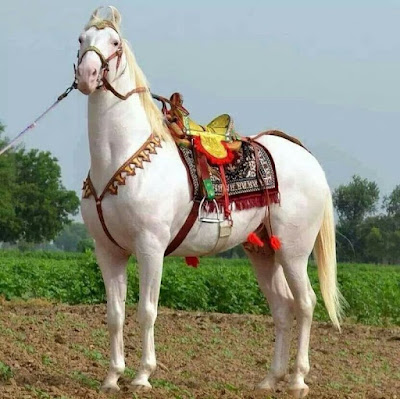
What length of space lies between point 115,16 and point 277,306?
246cm

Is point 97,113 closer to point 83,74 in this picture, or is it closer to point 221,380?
point 83,74

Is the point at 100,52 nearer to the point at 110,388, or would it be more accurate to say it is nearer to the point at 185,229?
the point at 185,229

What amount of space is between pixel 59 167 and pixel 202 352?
72.0 meters

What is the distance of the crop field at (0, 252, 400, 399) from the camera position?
6.67 meters

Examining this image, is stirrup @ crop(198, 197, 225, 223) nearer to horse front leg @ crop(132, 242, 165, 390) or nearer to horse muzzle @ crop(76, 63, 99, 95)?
horse front leg @ crop(132, 242, 165, 390)

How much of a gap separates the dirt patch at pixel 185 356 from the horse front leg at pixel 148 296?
0.56 feet

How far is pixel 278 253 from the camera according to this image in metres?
6.65

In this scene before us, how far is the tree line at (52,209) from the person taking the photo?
2803 inches

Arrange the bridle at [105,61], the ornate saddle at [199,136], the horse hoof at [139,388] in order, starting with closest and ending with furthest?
the bridle at [105,61] < the horse hoof at [139,388] < the ornate saddle at [199,136]

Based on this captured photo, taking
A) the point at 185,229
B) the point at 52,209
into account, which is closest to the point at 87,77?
the point at 185,229

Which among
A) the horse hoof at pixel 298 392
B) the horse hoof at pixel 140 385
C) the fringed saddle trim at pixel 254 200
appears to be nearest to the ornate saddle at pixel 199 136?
the fringed saddle trim at pixel 254 200

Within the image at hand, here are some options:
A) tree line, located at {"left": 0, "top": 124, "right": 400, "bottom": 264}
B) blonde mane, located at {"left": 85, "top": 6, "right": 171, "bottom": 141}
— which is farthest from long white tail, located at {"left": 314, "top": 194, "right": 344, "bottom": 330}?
tree line, located at {"left": 0, "top": 124, "right": 400, "bottom": 264}

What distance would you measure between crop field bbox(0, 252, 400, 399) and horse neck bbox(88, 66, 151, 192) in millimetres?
1426

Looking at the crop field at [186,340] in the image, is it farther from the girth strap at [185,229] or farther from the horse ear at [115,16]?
the horse ear at [115,16]
